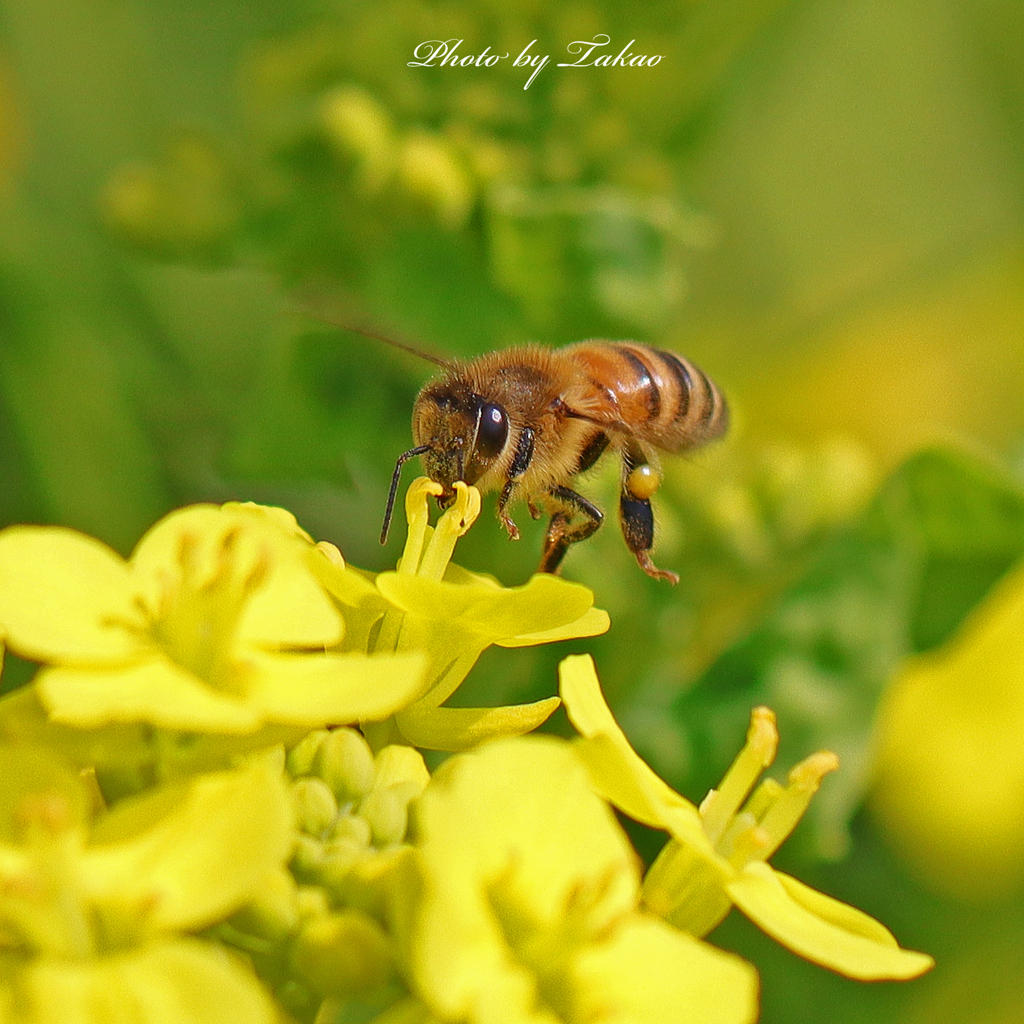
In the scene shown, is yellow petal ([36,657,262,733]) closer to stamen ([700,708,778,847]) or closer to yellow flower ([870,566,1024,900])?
stamen ([700,708,778,847])

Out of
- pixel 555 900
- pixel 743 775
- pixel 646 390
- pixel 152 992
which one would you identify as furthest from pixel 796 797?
pixel 646 390

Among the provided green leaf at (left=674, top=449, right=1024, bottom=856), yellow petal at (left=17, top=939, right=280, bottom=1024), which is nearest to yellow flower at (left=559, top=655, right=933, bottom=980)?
yellow petal at (left=17, top=939, right=280, bottom=1024)

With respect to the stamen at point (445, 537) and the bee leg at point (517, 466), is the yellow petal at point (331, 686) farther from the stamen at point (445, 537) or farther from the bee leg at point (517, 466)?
the bee leg at point (517, 466)

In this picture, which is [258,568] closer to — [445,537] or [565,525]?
[445,537]

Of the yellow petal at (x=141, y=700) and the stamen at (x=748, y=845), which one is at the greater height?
the yellow petal at (x=141, y=700)

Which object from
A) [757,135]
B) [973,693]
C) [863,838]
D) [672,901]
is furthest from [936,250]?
[672,901]

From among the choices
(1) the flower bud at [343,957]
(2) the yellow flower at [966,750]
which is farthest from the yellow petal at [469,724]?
(2) the yellow flower at [966,750]

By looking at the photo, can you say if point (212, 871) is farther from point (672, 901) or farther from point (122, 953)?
point (672, 901)
